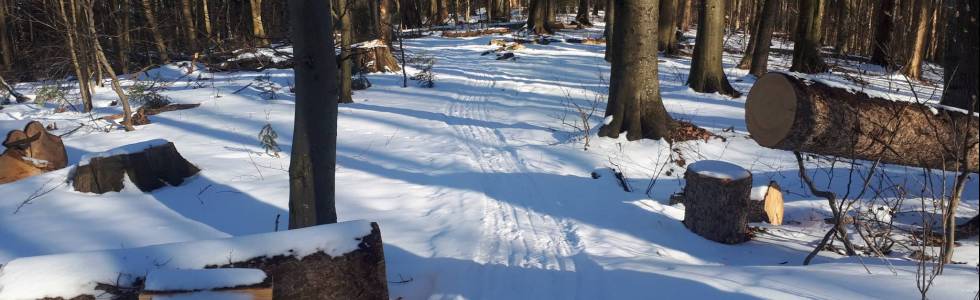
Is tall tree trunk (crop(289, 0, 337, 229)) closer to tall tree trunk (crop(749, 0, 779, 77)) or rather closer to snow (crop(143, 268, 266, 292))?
snow (crop(143, 268, 266, 292))

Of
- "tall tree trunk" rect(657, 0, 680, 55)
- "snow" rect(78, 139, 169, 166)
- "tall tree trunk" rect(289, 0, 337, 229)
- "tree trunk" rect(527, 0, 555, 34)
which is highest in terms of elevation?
"tree trunk" rect(527, 0, 555, 34)

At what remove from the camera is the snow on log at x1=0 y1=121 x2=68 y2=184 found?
6.70m

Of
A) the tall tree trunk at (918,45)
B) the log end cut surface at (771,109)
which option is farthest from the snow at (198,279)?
the tall tree trunk at (918,45)

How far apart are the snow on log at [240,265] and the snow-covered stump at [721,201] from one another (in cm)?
315

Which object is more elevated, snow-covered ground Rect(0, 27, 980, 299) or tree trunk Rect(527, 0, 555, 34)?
tree trunk Rect(527, 0, 555, 34)

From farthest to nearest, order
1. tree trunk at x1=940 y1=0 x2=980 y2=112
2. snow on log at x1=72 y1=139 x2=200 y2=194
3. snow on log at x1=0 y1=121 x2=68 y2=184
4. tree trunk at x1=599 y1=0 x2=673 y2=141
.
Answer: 1. tree trunk at x1=599 y1=0 x2=673 y2=141
2. snow on log at x1=0 y1=121 x2=68 y2=184
3. snow on log at x1=72 y1=139 x2=200 y2=194
4. tree trunk at x1=940 y1=0 x2=980 y2=112

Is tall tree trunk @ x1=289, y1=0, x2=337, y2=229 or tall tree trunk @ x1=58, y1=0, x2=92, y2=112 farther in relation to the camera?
tall tree trunk @ x1=58, y1=0, x2=92, y2=112

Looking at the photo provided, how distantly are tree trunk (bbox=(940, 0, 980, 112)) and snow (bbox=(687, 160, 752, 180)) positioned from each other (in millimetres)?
1632

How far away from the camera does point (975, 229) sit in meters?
4.21

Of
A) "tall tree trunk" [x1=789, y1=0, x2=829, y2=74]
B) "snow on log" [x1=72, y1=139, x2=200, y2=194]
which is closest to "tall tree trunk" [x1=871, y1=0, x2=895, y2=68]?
"tall tree trunk" [x1=789, y1=0, x2=829, y2=74]

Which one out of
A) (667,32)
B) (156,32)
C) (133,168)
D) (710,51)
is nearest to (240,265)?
(133,168)

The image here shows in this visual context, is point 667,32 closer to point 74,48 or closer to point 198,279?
point 74,48

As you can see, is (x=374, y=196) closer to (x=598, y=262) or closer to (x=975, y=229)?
(x=598, y=262)

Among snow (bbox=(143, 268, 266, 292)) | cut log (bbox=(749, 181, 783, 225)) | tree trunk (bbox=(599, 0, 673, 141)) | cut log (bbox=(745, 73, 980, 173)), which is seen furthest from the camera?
tree trunk (bbox=(599, 0, 673, 141))
